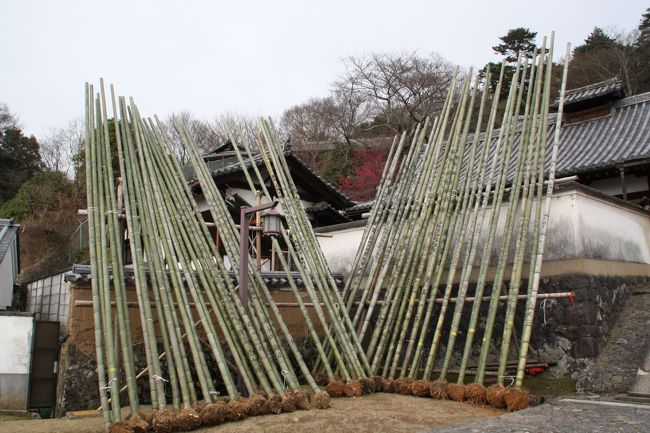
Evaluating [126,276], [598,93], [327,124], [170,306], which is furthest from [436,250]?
[327,124]

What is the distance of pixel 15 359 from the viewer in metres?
6.05

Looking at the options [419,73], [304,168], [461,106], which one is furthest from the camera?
[419,73]

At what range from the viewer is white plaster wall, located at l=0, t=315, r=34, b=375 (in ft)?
19.8

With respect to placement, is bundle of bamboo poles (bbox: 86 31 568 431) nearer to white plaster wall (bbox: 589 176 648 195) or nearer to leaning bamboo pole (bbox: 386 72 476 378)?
leaning bamboo pole (bbox: 386 72 476 378)

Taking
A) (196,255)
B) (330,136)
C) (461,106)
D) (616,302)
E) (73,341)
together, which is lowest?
(73,341)

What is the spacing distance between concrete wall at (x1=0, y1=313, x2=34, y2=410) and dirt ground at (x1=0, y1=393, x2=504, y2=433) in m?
1.16

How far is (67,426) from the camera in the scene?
452 centimetres

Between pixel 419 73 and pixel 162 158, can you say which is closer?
pixel 162 158

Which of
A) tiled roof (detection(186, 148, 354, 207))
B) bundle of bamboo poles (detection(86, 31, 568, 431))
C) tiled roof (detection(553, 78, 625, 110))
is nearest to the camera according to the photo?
bundle of bamboo poles (detection(86, 31, 568, 431))

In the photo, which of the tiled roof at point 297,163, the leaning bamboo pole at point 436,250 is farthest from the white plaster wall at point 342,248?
the tiled roof at point 297,163

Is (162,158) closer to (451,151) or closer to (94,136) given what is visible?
(94,136)

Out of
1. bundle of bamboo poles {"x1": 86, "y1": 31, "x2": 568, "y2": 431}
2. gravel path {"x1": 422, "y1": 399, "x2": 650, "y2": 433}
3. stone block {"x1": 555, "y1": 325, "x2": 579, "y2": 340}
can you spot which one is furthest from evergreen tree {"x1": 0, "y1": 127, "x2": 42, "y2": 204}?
gravel path {"x1": 422, "y1": 399, "x2": 650, "y2": 433}

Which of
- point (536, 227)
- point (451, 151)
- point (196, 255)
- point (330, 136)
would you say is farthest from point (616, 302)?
point (330, 136)

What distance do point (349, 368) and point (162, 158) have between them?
3449 mm
